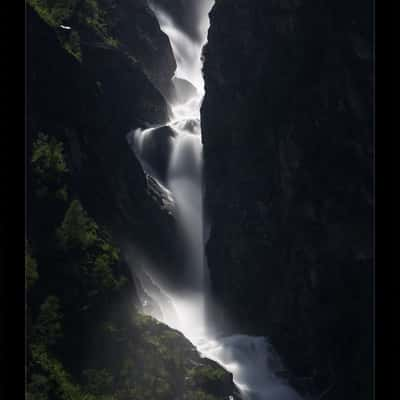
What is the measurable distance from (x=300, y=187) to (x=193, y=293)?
10569 mm

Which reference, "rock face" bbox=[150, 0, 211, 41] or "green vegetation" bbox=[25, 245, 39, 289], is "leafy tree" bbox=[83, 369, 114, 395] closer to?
"green vegetation" bbox=[25, 245, 39, 289]

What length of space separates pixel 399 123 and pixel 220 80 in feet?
135

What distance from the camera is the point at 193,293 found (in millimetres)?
41875

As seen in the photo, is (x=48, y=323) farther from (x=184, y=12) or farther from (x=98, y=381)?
(x=184, y=12)

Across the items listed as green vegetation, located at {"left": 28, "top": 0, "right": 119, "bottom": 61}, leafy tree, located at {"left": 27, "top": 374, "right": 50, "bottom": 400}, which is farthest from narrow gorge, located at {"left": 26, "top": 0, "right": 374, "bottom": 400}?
green vegetation, located at {"left": 28, "top": 0, "right": 119, "bottom": 61}

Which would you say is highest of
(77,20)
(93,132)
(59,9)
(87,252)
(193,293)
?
(59,9)

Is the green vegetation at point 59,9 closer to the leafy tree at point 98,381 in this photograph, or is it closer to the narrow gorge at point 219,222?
the narrow gorge at point 219,222

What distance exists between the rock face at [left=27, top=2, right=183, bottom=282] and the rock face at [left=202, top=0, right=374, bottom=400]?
5.32m

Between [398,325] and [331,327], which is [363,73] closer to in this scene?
[331,327]

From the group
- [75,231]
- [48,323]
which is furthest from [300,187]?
[48,323]

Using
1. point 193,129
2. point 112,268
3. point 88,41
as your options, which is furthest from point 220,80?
point 112,268

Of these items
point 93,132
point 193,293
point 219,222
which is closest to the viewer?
point 93,132

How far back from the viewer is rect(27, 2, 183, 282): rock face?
35.7 metres

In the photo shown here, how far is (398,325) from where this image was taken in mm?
5109
